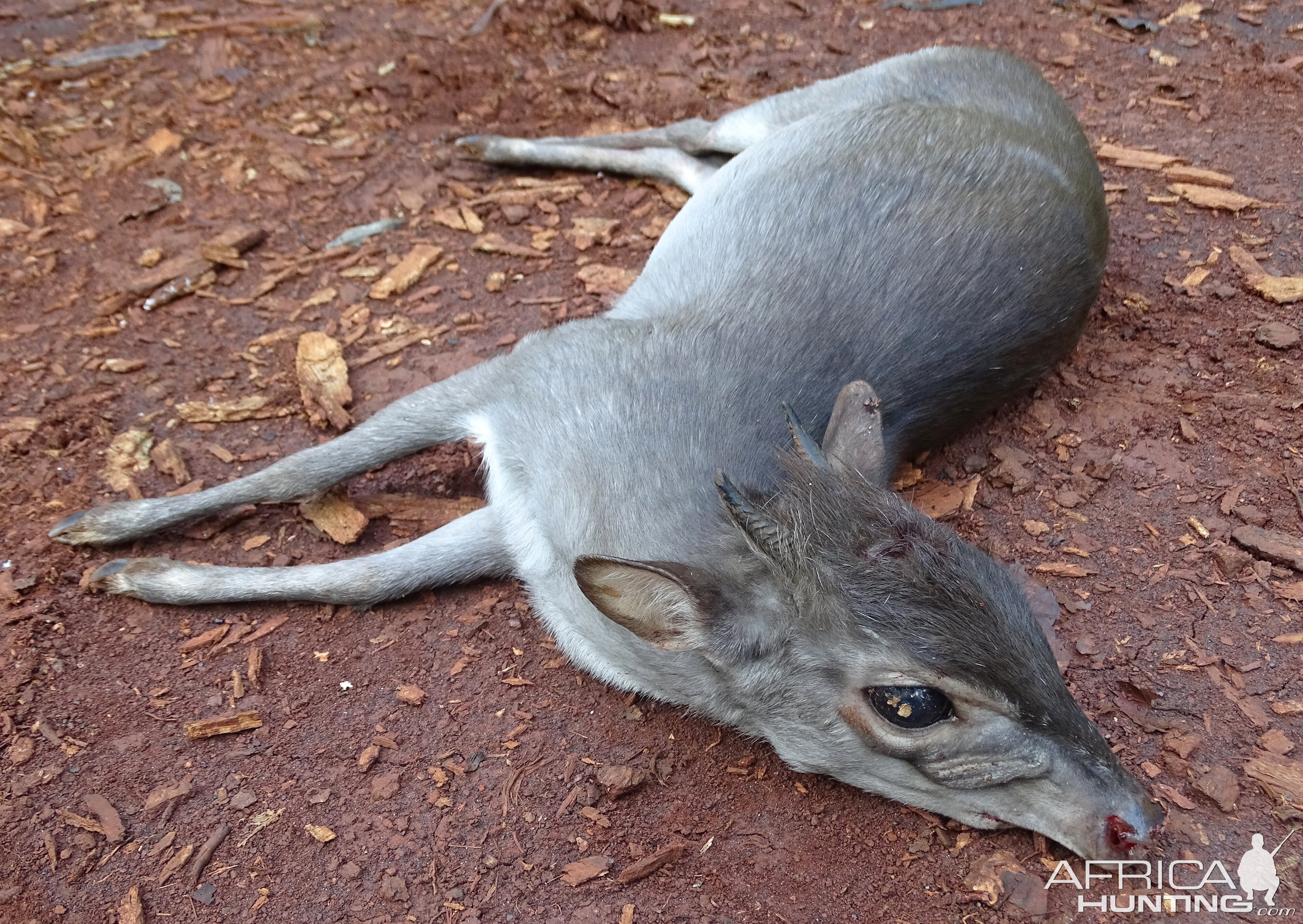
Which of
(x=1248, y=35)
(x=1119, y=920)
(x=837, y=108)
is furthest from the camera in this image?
(x=1248, y=35)

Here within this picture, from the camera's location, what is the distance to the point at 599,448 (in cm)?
395

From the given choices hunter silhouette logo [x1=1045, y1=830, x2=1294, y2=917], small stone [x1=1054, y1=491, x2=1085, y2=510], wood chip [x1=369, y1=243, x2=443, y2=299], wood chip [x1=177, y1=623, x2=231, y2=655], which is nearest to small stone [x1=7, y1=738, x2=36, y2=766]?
wood chip [x1=177, y1=623, x2=231, y2=655]

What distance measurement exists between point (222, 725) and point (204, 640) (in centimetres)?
47

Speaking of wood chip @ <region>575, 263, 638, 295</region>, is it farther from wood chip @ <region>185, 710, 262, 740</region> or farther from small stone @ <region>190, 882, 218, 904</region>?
small stone @ <region>190, 882, 218, 904</region>

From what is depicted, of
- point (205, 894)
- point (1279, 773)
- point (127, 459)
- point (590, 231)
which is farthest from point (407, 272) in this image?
point (1279, 773)

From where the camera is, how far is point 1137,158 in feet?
20.4

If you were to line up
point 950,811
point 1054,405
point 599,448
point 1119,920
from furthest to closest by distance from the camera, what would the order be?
point 1054,405, point 599,448, point 950,811, point 1119,920

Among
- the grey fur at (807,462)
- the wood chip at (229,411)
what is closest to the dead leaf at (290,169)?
the wood chip at (229,411)

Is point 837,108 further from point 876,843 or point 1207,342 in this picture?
point 876,843

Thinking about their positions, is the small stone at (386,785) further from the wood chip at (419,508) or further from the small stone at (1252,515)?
the small stone at (1252,515)

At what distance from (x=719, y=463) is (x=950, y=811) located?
1.43 m

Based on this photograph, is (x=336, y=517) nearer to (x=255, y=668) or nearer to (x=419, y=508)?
(x=419, y=508)

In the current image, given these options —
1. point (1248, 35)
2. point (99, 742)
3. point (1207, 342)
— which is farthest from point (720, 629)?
point (1248, 35)

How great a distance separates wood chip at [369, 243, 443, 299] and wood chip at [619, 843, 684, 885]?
355cm
